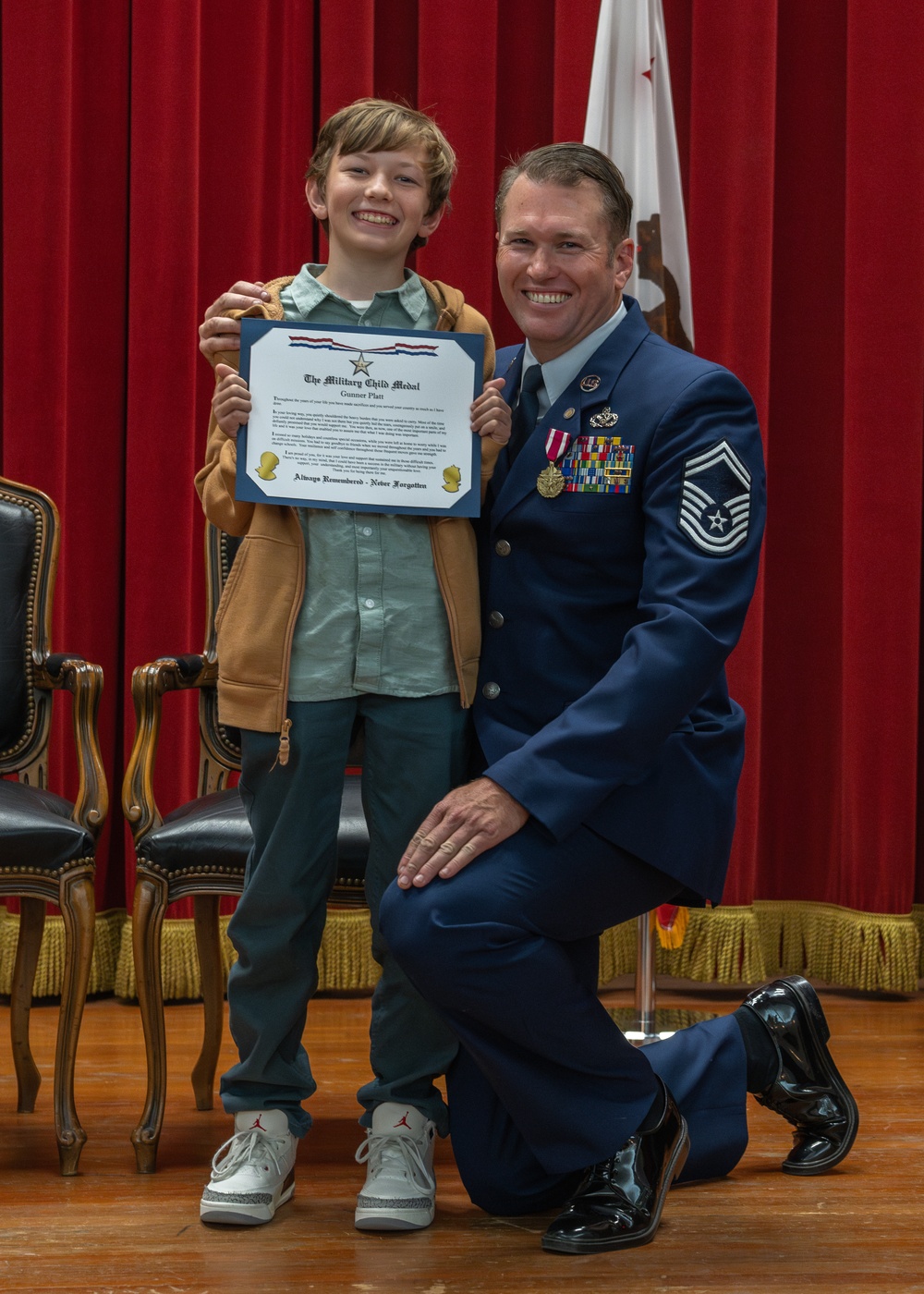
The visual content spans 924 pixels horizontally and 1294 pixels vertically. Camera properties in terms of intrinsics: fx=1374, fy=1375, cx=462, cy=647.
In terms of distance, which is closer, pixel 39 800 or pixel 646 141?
pixel 39 800

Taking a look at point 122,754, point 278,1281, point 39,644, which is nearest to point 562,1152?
point 278,1281

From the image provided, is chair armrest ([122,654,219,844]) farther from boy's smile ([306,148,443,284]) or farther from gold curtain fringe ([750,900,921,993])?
gold curtain fringe ([750,900,921,993])

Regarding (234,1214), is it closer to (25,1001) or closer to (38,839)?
(38,839)

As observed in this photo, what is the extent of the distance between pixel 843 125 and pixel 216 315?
2037 mm

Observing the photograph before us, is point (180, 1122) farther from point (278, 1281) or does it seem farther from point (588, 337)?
point (588, 337)

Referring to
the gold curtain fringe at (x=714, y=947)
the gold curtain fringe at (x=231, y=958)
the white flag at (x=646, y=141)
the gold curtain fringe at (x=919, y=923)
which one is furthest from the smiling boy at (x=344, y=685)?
the gold curtain fringe at (x=919, y=923)

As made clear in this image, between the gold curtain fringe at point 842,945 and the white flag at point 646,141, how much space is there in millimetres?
1338

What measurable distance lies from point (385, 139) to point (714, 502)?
617 mm

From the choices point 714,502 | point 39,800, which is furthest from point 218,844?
point 714,502

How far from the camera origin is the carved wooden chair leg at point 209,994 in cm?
235

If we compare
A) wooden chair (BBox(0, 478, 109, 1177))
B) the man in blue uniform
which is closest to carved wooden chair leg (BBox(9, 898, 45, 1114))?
wooden chair (BBox(0, 478, 109, 1177))

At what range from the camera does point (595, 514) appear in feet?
5.85

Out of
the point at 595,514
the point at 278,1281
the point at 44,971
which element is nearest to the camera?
the point at 278,1281

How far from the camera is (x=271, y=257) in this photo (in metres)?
3.15
